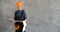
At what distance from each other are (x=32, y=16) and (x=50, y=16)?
0.39 meters

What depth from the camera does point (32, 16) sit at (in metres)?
3.31

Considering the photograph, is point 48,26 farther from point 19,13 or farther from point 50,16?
point 19,13

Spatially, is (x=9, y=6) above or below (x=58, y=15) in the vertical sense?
above

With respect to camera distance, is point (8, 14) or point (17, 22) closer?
point (17, 22)

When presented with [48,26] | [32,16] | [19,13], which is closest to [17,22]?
[19,13]

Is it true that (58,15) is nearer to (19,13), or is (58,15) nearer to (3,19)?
(19,13)

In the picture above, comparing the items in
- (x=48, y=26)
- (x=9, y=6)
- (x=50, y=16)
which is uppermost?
(x=9, y=6)

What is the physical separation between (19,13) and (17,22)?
0.17m

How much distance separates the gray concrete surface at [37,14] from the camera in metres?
3.27

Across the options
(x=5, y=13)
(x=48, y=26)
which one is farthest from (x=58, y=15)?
(x=5, y=13)

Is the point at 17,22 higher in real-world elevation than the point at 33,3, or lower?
lower

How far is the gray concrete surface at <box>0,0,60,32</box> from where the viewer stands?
3270 mm

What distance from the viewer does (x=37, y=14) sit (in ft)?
10.8

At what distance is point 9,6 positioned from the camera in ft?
10.9
